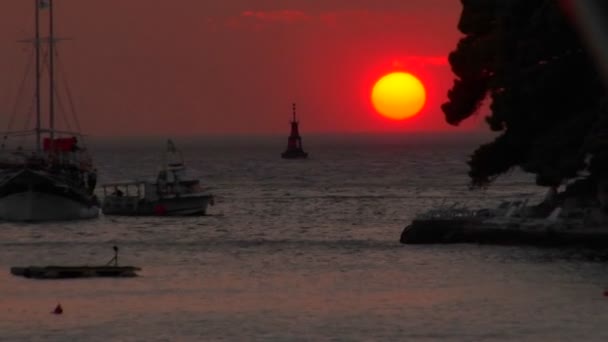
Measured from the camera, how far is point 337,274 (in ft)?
155

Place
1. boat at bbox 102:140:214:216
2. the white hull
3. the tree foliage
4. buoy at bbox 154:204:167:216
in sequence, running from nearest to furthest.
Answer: the tree foliage < the white hull < buoy at bbox 154:204:167:216 < boat at bbox 102:140:214:216

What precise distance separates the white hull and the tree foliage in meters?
32.7

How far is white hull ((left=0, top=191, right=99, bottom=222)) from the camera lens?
268 ft

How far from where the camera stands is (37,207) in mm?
81688

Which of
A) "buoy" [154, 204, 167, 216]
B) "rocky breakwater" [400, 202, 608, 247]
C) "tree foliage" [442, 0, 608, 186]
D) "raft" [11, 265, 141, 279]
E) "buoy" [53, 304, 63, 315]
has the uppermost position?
"tree foliage" [442, 0, 608, 186]

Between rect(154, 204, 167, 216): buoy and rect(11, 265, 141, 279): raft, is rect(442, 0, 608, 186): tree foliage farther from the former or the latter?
rect(154, 204, 167, 216): buoy

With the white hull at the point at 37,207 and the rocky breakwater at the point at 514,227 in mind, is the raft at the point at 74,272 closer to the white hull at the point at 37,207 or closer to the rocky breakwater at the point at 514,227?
the rocky breakwater at the point at 514,227

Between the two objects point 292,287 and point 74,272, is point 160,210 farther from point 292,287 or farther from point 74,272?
point 292,287

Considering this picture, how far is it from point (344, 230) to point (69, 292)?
35.9 m

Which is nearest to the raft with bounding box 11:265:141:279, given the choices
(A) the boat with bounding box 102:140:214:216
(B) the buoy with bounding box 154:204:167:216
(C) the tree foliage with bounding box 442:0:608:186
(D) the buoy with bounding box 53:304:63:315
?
(D) the buoy with bounding box 53:304:63:315

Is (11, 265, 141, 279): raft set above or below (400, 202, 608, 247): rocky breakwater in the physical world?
below

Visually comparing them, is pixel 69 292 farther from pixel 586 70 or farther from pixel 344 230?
pixel 344 230

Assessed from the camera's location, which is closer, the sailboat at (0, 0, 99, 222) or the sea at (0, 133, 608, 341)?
the sea at (0, 133, 608, 341)

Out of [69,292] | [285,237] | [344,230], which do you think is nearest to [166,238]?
[285,237]
